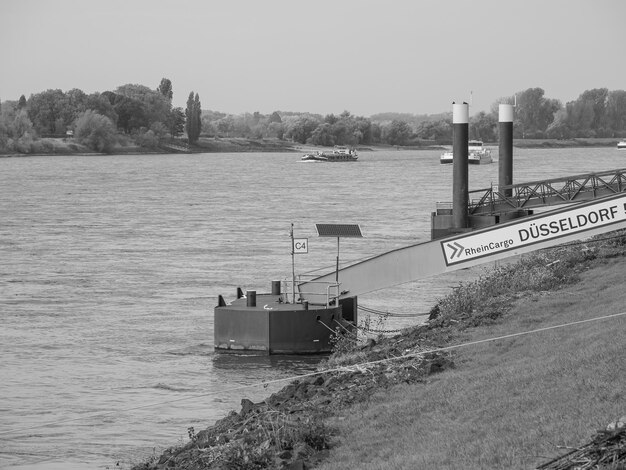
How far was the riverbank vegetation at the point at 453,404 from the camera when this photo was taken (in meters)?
13.1

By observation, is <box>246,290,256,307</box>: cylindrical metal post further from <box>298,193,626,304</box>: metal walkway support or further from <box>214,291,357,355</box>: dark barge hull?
<box>298,193,626,304</box>: metal walkway support

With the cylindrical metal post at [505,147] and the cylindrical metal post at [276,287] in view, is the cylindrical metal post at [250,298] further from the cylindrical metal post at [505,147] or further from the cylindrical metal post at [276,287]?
the cylindrical metal post at [505,147]

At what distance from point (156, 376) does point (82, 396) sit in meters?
2.42

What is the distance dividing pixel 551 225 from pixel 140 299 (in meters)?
17.5

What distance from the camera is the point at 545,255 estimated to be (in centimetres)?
3428

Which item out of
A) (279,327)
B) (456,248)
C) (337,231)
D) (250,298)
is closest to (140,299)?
(250,298)

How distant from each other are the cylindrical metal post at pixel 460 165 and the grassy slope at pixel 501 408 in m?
29.2

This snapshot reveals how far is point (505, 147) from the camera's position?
57.0 m

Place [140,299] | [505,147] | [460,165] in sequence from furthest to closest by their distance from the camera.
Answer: [505,147] < [460,165] < [140,299]

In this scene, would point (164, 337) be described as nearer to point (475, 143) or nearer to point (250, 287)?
point (250, 287)

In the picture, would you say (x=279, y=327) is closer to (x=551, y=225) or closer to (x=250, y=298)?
(x=250, y=298)

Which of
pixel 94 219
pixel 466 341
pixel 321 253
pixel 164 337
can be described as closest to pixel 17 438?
pixel 466 341

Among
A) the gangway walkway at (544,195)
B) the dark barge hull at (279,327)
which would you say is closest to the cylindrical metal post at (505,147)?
the gangway walkway at (544,195)

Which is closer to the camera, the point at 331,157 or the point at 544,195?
the point at 544,195
